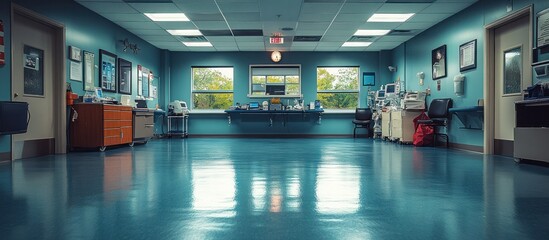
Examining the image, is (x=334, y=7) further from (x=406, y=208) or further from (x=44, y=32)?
(x=406, y=208)

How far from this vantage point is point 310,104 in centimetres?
1186

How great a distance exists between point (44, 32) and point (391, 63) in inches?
370

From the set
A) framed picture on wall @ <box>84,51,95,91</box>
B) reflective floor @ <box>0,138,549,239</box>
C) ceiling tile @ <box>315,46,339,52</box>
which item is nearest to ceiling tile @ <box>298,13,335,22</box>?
ceiling tile @ <box>315,46,339,52</box>

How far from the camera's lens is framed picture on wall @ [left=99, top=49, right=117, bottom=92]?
7677mm

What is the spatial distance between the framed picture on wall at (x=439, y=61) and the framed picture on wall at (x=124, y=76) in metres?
7.16

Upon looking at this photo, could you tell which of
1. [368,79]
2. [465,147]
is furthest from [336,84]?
[465,147]

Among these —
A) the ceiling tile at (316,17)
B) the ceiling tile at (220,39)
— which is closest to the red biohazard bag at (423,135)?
the ceiling tile at (316,17)

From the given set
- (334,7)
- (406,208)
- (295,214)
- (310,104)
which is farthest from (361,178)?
(310,104)

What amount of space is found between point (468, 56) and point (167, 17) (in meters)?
6.08

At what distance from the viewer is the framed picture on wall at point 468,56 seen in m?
6.82

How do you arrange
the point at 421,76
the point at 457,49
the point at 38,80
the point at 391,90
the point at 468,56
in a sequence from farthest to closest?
1. the point at 391,90
2. the point at 421,76
3. the point at 457,49
4. the point at 468,56
5. the point at 38,80

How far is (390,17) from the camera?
316 inches

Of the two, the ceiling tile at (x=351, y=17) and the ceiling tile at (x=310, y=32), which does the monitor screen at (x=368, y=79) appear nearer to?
the ceiling tile at (x=310, y=32)

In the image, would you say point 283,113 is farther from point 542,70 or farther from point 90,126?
point 542,70
